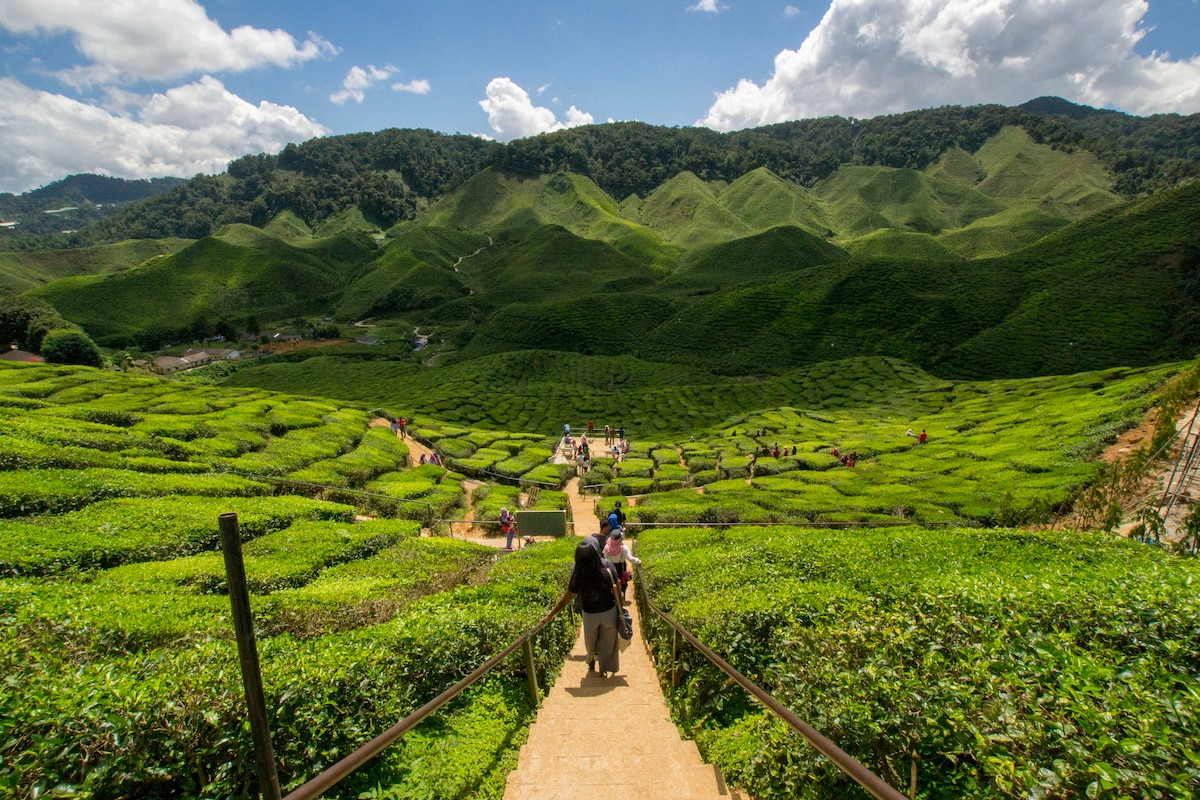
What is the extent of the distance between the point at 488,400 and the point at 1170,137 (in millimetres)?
277680

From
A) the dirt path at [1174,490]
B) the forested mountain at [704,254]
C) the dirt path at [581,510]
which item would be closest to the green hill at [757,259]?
the forested mountain at [704,254]

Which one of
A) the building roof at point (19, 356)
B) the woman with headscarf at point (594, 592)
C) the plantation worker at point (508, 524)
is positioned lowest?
the plantation worker at point (508, 524)

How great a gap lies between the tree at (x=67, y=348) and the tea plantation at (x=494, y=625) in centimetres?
5006

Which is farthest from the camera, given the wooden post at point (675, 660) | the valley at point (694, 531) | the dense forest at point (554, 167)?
the dense forest at point (554, 167)

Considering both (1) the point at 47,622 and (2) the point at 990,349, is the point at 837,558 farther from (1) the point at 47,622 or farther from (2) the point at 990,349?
(2) the point at 990,349

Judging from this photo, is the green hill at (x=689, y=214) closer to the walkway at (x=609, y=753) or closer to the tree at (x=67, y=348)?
the tree at (x=67, y=348)

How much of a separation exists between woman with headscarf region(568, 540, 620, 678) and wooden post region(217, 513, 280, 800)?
15.6ft

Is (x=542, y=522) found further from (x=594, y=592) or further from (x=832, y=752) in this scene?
(x=832, y=752)

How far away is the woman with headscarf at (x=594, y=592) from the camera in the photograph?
726 cm

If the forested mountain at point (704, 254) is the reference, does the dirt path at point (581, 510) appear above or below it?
below

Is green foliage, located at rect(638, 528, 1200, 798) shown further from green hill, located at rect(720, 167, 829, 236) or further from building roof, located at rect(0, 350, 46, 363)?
green hill, located at rect(720, 167, 829, 236)

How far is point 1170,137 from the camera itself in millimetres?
191250

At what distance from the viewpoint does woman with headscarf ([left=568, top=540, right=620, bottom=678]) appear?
726 cm

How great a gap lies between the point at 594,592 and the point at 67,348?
7799 cm
